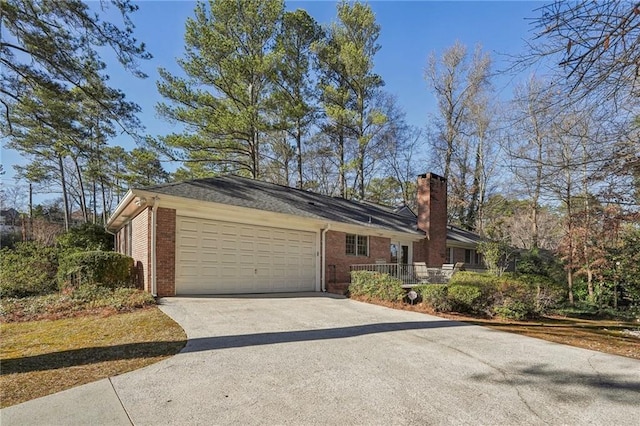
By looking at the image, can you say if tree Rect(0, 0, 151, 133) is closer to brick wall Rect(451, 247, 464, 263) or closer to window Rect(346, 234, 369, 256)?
window Rect(346, 234, 369, 256)

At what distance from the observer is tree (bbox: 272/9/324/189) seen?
20469 mm

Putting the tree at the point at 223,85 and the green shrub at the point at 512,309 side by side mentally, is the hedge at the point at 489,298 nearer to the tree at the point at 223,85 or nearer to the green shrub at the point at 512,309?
the green shrub at the point at 512,309

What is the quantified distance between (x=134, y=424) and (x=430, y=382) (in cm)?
304

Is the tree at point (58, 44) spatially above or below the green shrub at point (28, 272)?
above

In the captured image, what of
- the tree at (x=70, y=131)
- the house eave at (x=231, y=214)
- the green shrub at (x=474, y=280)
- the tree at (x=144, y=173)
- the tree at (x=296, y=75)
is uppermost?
the tree at (x=296, y=75)

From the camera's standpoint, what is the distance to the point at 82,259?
8891mm

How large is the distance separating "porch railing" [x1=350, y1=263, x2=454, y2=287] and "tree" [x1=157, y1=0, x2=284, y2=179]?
980cm

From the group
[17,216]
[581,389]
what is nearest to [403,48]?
[581,389]

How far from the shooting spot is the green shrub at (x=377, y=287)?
10.5 m

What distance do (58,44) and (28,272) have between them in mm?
7288

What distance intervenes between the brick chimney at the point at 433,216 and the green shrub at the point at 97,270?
13435 millimetres

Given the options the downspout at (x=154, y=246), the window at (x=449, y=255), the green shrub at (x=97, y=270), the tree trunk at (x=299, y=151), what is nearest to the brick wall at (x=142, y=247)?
the downspout at (x=154, y=246)

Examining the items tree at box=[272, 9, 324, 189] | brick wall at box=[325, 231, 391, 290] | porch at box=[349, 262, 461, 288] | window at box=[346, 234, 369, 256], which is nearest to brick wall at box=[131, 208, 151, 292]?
brick wall at box=[325, 231, 391, 290]

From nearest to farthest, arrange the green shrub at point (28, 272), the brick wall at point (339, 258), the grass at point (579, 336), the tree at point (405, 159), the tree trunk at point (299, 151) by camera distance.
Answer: the grass at point (579, 336) < the green shrub at point (28, 272) < the brick wall at point (339, 258) < the tree trunk at point (299, 151) < the tree at point (405, 159)
